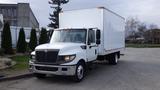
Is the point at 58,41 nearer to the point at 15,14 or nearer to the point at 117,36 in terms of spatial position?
the point at 117,36

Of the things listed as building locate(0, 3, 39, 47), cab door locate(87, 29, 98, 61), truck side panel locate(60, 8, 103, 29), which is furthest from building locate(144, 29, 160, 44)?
cab door locate(87, 29, 98, 61)

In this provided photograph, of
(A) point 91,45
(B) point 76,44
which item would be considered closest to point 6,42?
(A) point 91,45

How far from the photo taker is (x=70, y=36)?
41.5ft

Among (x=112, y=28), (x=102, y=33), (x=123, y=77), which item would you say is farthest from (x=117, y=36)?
(x=123, y=77)

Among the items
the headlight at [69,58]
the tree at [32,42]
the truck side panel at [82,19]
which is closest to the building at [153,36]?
the tree at [32,42]

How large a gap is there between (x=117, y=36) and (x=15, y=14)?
6315 centimetres

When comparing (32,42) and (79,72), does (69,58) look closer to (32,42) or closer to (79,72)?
(79,72)

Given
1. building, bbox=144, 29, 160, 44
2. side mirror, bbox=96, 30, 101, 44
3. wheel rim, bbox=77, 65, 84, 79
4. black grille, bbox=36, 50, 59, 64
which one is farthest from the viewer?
building, bbox=144, 29, 160, 44

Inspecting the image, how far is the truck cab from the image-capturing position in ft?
35.6

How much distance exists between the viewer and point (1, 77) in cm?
1152

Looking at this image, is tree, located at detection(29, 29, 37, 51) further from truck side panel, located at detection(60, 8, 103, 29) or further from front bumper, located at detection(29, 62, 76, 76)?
front bumper, located at detection(29, 62, 76, 76)

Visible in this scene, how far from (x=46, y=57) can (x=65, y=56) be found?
803 mm

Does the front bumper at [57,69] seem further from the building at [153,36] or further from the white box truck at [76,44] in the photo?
the building at [153,36]

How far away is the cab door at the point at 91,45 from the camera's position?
41.2ft
